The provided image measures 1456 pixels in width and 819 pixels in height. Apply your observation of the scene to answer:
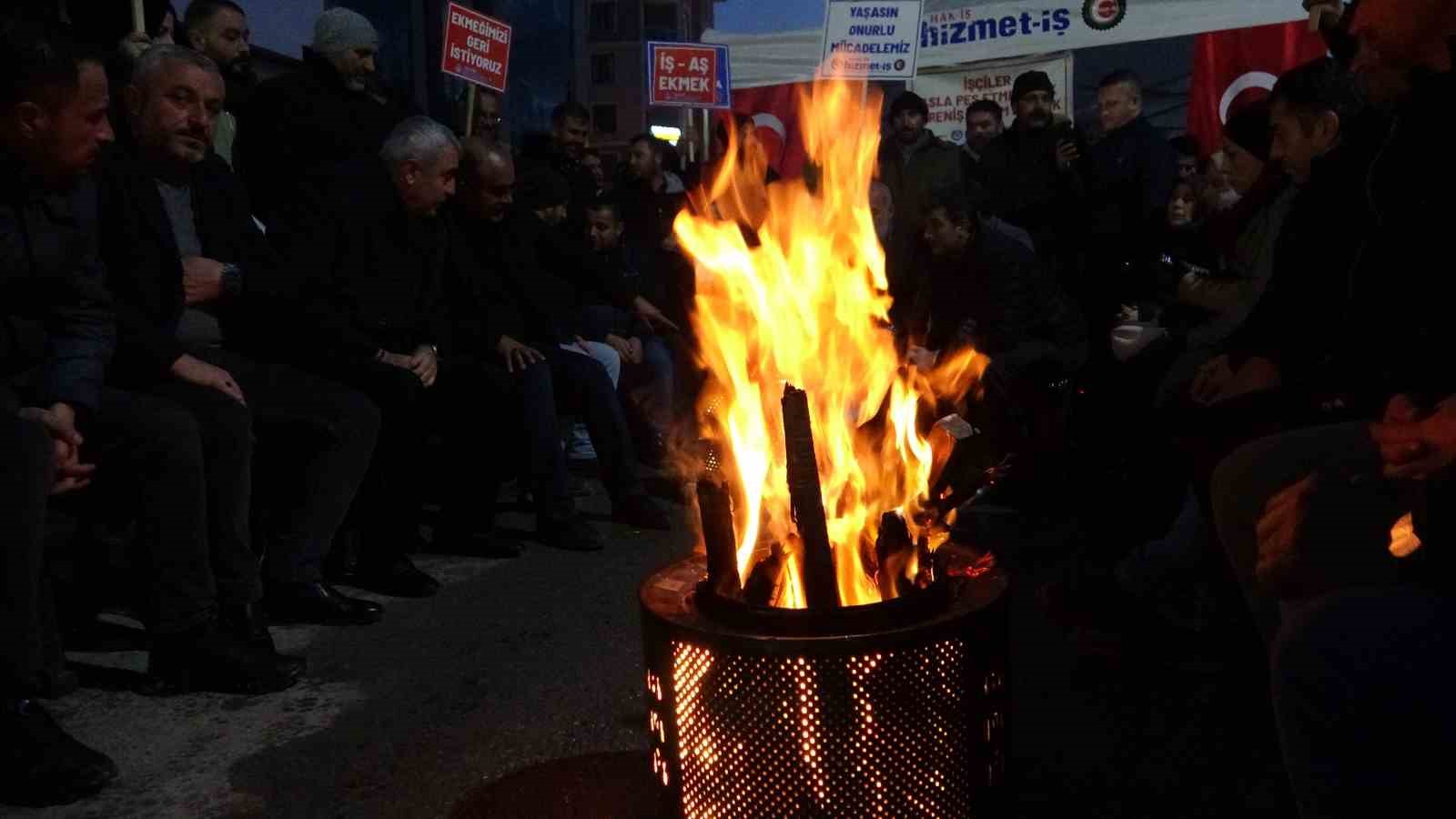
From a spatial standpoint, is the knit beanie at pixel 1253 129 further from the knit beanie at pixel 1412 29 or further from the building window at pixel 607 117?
the building window at pixel 607 117

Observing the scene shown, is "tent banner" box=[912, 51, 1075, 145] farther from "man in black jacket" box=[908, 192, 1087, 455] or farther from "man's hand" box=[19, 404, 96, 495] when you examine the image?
"man's hand" box=[19, 404, 96, 495]

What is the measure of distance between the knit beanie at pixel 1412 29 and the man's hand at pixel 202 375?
3.48 m

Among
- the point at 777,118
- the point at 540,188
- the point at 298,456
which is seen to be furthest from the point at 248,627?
the point at 777,118

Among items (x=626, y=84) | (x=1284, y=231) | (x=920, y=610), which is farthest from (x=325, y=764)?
(x=626, y=84)

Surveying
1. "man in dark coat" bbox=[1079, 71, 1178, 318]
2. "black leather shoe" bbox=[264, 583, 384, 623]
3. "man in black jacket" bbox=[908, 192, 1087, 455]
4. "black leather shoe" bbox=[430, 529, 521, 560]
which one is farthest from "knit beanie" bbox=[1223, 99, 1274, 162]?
"black leather shoe" bbox=[264, 583, 384, 623]

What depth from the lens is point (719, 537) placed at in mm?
2301

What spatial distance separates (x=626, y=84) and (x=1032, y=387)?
63849mm

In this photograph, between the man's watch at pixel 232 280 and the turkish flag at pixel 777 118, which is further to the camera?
the turkish flag at pixel 777 118

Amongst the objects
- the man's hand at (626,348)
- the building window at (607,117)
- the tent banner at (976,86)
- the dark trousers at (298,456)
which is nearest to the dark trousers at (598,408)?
the man's hand at (626,348)

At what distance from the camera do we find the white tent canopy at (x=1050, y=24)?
40.1 ft

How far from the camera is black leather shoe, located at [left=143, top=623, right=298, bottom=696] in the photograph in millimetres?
3604

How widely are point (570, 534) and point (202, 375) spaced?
2108 mm

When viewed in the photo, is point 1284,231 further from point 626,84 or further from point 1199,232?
point 626,84

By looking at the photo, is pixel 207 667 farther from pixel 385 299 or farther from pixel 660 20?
pixel 660 20
